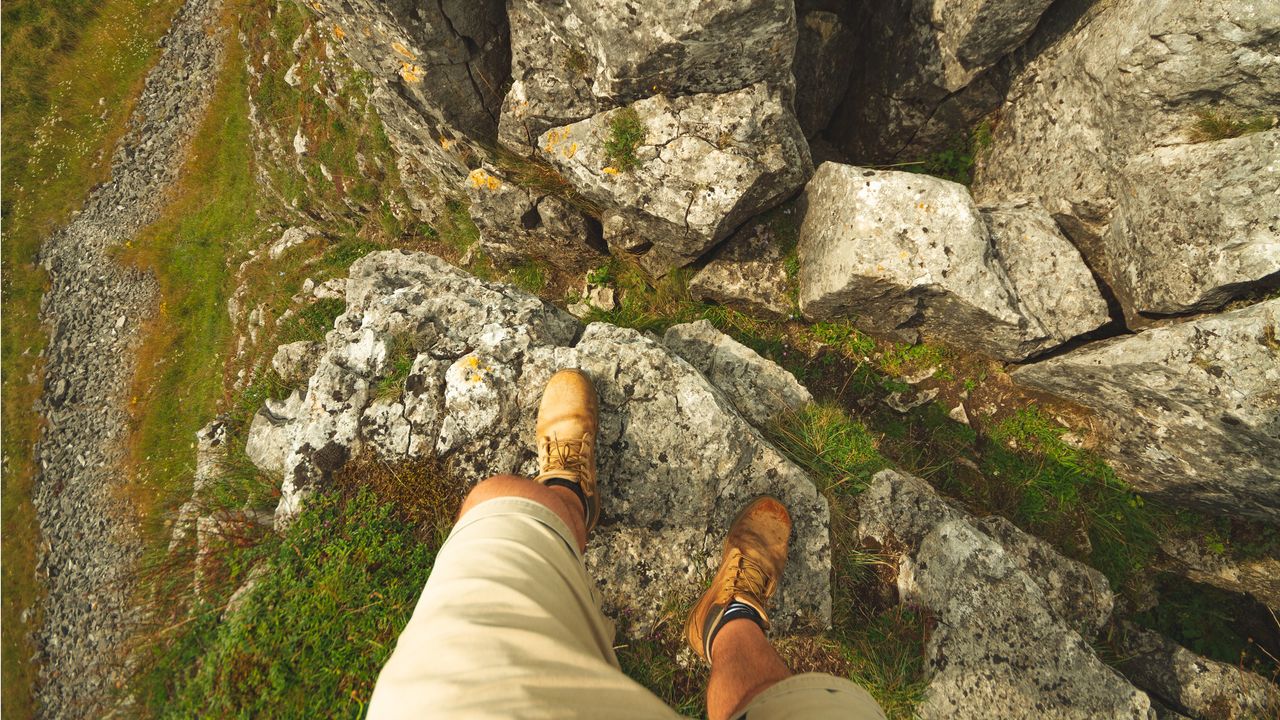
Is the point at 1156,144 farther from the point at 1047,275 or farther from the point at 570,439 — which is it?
the point at 570,439

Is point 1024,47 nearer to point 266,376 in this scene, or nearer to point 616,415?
point 616,415

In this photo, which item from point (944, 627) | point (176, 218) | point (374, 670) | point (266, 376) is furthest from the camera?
point (176, 218)

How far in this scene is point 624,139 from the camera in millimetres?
5527

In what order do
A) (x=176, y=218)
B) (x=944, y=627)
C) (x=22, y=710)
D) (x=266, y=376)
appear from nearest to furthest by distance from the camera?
1. (x=944, y=627)
2. (x=266, y=376)
3. (x=22, y=710)
4. (x=176, y=218)

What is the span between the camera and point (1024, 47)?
5758 millimetres

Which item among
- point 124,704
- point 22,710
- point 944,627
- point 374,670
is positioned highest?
point 374,670

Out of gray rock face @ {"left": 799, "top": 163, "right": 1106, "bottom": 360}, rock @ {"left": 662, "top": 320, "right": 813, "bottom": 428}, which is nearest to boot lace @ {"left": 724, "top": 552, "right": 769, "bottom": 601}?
rock @ {"left": 662, "top": 320, "right": 813, "bottom": 428}

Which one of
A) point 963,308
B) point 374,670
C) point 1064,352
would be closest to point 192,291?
point 374,670

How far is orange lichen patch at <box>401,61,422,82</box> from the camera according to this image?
228 inches

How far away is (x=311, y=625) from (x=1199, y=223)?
860 cm

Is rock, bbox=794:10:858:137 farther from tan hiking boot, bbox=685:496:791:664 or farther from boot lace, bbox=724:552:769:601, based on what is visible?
boot lace, bbox=724:552:769:601

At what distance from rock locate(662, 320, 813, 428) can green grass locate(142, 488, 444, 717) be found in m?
3.41

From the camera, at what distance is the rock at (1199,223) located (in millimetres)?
4090

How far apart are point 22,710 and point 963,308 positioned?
19380 millimetres
